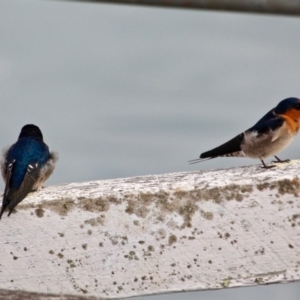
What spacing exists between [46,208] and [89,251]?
223 millimetres

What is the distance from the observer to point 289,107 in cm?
621

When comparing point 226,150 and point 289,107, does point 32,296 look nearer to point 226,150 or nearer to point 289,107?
point 226,150

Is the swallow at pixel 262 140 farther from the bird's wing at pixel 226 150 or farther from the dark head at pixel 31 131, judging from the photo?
the dark head at pixel 31 131

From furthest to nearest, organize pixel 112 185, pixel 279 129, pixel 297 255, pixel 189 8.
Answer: pixel 279 129
pixel 112 185
pixel 297 255
pixel 189 8

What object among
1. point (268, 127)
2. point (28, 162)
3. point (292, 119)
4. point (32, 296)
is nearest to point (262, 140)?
point (268, 127)

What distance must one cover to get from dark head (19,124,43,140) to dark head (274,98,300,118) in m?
2.23

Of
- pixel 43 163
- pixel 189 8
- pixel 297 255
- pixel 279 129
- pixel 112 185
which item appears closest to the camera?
pixel 189 8

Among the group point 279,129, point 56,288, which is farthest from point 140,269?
point 279,129

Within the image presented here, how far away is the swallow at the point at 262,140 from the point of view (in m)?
5.55

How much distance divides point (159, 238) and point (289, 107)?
13.5ft

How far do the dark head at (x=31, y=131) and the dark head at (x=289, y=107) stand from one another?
2.23 meters

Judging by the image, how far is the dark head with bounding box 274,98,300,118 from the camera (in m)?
6.16

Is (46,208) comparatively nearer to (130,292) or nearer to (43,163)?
(130,292)

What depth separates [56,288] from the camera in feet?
7.67
